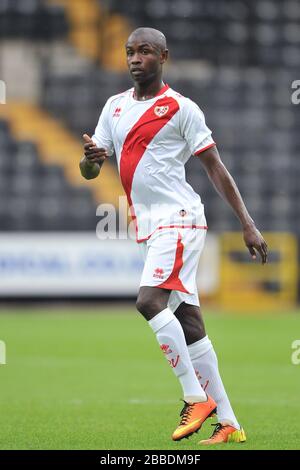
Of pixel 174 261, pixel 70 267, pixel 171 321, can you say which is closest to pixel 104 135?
pixel 174 261

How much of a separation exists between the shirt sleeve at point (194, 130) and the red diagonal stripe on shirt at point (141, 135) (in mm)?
72

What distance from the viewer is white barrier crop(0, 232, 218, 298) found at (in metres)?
18.8

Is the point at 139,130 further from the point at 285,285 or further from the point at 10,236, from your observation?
the point at 285,285

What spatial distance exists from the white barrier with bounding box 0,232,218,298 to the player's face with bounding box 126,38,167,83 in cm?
1261

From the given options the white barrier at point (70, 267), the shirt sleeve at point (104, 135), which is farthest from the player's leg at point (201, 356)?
the white barrier at point (70, 267)

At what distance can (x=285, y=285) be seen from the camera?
20.1 metres

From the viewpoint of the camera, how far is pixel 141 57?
245 inches

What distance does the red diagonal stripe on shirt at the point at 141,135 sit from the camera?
6.29m

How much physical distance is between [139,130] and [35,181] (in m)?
15.7

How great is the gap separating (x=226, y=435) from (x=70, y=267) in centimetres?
1282

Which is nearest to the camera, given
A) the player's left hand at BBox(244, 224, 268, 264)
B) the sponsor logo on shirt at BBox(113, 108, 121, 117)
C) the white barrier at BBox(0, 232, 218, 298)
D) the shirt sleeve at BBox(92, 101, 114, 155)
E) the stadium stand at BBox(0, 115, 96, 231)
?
the player's left hand at BBox(244, 224, 268, 264)

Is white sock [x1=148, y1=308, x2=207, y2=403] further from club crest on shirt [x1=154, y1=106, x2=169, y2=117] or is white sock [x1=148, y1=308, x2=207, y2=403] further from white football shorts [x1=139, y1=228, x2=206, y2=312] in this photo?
club crest on shirt [x1=154, y1=106, x2=169, y2=117]

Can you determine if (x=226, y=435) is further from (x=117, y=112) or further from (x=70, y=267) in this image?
(x=70, y=267)

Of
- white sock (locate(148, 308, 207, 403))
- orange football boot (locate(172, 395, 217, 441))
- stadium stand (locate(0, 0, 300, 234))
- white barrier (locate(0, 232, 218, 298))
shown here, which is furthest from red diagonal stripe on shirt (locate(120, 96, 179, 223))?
stadium stand (locate(0, 0, 300, 234))
